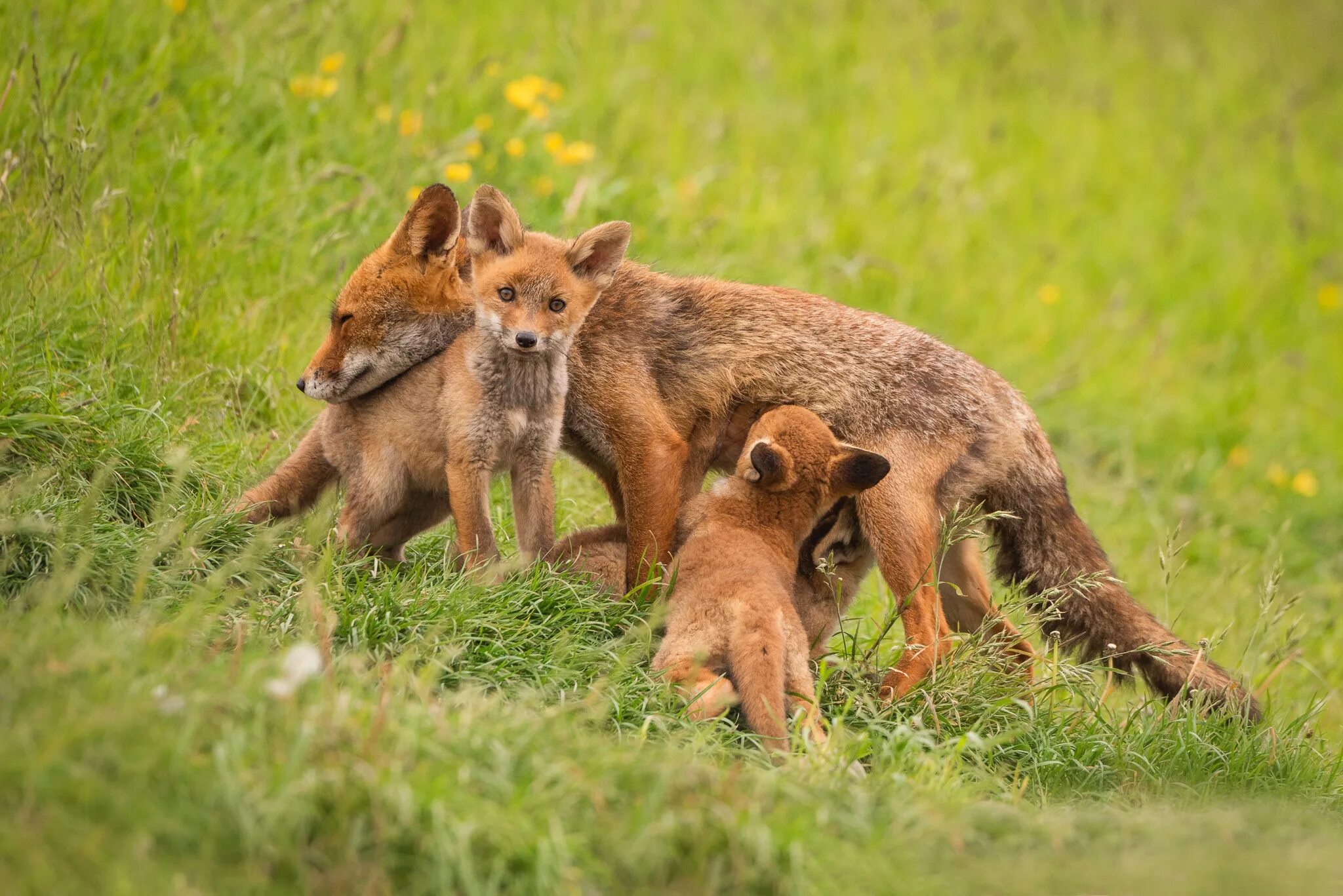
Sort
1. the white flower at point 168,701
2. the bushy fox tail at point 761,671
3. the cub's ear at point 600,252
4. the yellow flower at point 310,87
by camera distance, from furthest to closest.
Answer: the yellow flower at point 310,87 < the cub's ear at point 600,252 < the bushy fox tail at point 761,671 < the white flower at point 168,701

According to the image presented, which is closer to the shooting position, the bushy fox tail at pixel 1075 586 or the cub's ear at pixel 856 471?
the cub's ear at pixel 856 471

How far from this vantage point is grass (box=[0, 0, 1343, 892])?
10.1 feet

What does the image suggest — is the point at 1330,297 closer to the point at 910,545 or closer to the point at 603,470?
the point at 910,545

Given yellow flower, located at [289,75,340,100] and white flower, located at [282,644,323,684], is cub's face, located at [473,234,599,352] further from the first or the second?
yellow flower, located at [289,75,340,100]

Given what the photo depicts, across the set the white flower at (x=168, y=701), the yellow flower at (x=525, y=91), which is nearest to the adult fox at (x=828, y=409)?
the white flower at (x=168, y=701)

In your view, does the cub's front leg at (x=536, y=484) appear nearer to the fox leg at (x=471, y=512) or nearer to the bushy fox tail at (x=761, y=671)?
the fox leg at (x=471, y=512)

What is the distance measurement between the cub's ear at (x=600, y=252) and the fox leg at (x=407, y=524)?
1.20 m

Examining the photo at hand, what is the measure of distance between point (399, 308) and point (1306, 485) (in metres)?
7.73

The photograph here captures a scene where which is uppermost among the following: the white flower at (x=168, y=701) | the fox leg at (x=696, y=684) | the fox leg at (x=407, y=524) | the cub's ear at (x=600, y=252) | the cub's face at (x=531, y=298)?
the cub's ear at (x=600, y=252)

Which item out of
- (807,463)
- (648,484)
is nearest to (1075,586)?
(807,463)

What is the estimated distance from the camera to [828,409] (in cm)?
566

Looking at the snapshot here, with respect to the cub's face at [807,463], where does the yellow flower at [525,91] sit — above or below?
above

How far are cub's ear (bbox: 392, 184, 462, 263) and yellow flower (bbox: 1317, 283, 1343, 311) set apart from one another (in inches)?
408

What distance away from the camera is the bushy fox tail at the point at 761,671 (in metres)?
4.13
